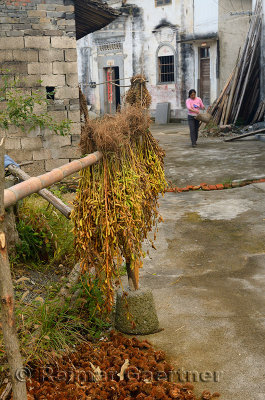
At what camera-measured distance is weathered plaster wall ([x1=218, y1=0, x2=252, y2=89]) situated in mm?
19547

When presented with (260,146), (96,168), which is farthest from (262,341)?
(260,146)

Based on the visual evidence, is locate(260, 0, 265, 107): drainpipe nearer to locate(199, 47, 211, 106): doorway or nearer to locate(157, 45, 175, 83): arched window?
locate(199, 47, 211, 106): doorway

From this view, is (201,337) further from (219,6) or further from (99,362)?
(219,6)

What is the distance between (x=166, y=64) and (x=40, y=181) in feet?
66.0

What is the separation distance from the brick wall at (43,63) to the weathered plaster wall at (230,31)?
12.3 meters

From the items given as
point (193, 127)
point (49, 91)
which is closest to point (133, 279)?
point (49, 91)

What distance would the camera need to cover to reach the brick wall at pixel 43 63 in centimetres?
857

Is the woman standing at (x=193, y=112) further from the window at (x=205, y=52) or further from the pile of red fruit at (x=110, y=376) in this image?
the pile of red fruit at (x=110, y=376)

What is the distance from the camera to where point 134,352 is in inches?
132

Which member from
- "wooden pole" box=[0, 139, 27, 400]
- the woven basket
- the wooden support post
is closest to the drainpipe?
the woven basket

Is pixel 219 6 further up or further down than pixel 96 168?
further up

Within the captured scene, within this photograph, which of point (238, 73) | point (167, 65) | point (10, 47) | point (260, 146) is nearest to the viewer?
point (10, 47)

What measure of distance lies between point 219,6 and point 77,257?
1827cm

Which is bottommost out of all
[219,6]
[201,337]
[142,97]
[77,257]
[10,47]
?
[201,337]
